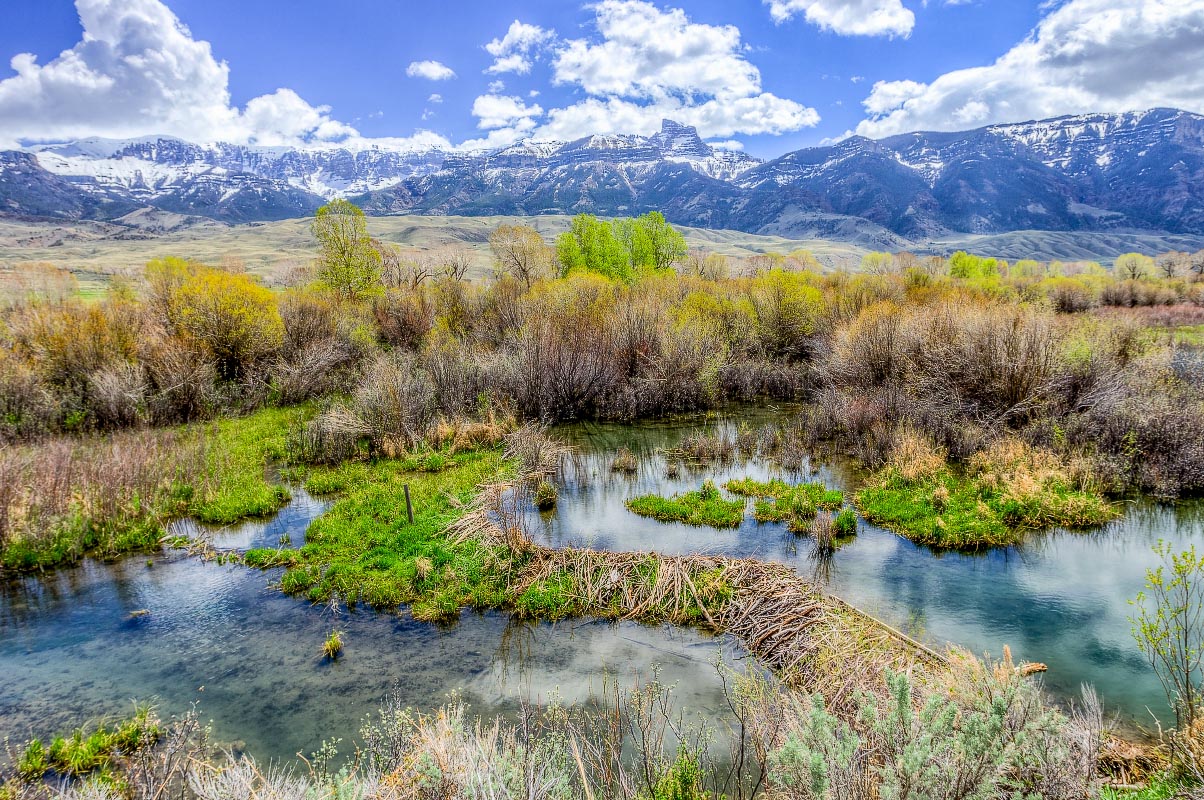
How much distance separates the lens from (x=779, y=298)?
1109 inches

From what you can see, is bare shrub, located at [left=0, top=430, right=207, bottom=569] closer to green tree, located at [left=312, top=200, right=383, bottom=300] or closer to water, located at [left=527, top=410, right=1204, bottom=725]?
water, located at [left=527, top=410, right=1204, bottom=725]

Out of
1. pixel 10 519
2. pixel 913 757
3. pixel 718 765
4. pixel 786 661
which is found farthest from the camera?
pixel 10 519

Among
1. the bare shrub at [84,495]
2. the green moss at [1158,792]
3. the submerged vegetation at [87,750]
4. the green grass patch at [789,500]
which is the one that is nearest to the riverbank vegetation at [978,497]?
the green grass patch at [789,500]

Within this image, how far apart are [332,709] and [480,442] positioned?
433 inches

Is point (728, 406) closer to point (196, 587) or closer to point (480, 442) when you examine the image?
point (480, 442)

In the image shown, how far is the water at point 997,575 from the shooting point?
25.5 feet

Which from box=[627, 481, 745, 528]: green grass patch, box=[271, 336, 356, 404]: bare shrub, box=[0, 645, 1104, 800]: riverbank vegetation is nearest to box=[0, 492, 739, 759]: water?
box=[0, 645, 1104, 800]: riverbank vegetation

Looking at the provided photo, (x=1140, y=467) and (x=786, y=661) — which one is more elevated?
(x=1140, y=467)

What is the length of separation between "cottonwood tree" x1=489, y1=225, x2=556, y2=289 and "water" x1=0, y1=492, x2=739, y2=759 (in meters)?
29.5

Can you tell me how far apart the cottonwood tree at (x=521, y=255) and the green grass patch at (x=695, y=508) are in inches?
1016

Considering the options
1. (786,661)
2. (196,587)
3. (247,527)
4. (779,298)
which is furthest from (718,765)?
(779,298)

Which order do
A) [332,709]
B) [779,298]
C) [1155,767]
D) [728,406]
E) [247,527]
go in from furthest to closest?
[779,298], [728,406], [247,527], [332,709], [1155,767]

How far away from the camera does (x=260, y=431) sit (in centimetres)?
1895

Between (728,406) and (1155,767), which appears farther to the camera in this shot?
(728,406)
